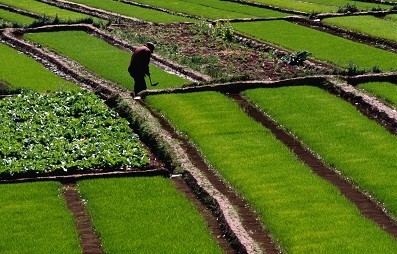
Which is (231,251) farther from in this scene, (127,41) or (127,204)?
(127,41)

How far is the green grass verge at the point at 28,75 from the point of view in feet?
99.2

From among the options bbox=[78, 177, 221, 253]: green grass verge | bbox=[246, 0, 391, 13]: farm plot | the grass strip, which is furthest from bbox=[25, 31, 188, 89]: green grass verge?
bbox=[246, 0, 391, 13]: farm plot

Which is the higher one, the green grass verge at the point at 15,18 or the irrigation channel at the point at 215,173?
the irrigation channel at the point at 215,173

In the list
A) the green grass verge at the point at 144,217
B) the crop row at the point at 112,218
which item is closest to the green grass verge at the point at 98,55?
the green grass verge at the point at 144,217

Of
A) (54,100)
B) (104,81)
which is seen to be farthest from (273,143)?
(104,81)

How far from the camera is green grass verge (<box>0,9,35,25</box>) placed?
146ft

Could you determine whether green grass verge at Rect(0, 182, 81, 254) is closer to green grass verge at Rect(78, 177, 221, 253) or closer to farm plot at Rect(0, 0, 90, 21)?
green grass verge at Rect(78, 177, 221, 253)

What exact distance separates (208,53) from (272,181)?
15.6m

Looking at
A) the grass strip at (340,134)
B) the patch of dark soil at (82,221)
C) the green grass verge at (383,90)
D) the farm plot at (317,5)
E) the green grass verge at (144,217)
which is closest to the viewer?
the green grass verge at (144,217)

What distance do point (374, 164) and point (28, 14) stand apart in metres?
28.6

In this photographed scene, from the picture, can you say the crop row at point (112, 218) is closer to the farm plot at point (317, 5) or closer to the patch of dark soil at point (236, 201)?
the patch of dark soil at point (236, 201)

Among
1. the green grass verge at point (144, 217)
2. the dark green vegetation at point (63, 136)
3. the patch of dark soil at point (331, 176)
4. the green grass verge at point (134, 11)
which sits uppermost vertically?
the patch of dark soil at point (331, 176)

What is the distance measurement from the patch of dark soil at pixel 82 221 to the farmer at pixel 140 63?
7.67m

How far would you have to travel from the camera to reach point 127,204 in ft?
64.8
